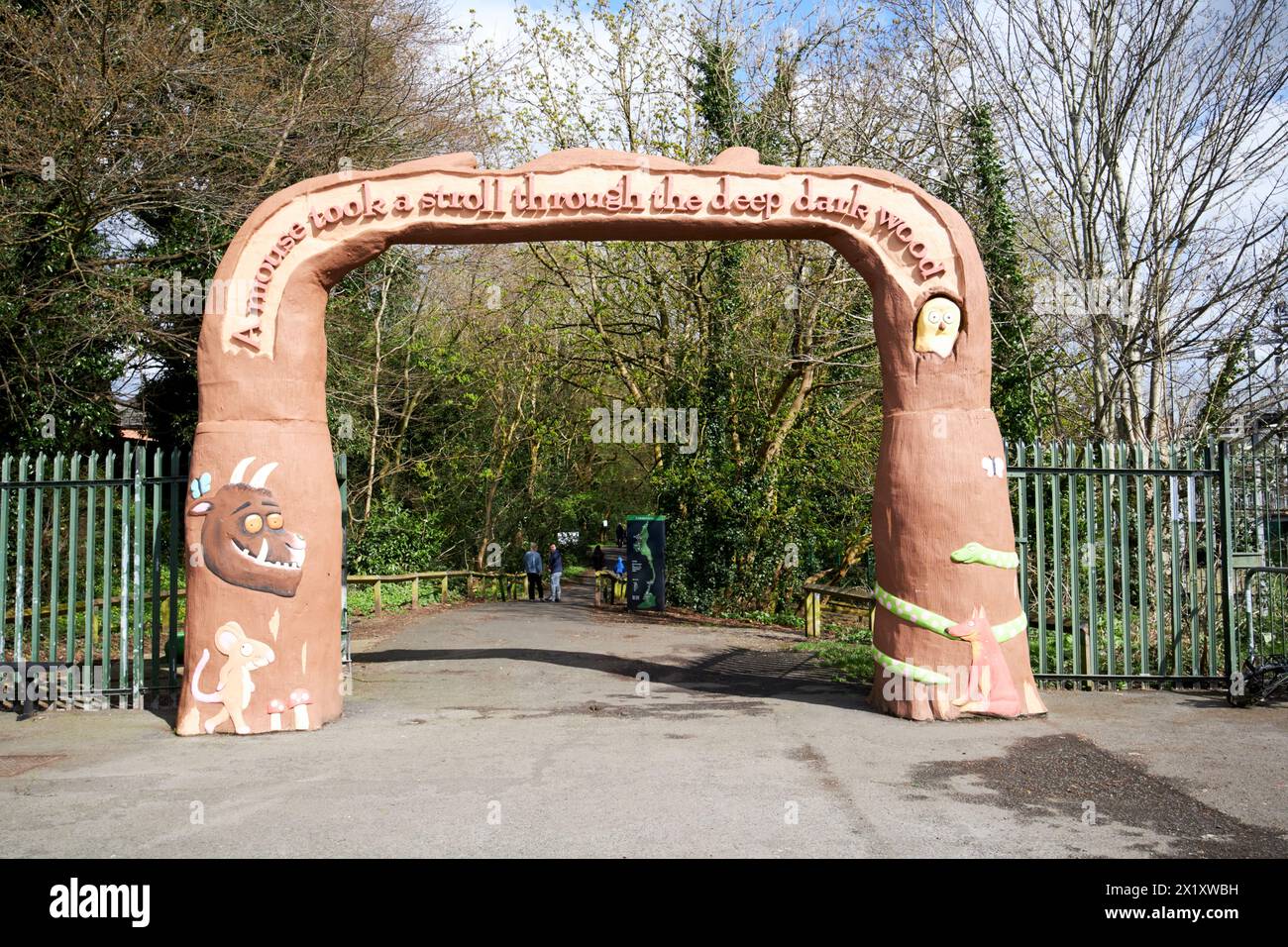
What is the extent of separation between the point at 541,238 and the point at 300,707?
449 centimetres

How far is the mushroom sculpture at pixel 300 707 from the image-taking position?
8.10 m

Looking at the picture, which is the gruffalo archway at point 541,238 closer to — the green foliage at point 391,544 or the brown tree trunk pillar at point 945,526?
the brown tree trunk pillar at point 945,526

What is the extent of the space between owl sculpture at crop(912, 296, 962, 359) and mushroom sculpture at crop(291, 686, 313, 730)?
19.3 feet

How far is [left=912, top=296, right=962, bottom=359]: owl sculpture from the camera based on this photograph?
8.41 metres

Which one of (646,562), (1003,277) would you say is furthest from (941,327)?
(646,562)

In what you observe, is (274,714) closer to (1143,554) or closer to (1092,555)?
(1092,555)

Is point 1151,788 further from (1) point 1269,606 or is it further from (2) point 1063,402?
(2) point 1063,402

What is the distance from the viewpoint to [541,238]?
352 inches

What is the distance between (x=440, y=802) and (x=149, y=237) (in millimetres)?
12263

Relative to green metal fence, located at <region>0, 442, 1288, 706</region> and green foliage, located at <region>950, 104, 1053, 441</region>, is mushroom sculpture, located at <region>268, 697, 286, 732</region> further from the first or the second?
green foliage, located at <region>950, 104, 1053, 441</region>

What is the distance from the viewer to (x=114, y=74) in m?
11.9

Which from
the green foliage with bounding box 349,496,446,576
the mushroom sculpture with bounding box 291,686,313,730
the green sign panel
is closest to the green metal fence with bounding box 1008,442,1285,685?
the mushroom sculpture with bounding box 291,686,313,730

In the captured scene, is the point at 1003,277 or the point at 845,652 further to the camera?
the point at 1003,277

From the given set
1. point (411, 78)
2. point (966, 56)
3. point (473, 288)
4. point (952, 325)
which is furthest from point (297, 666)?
point (473, 288)
